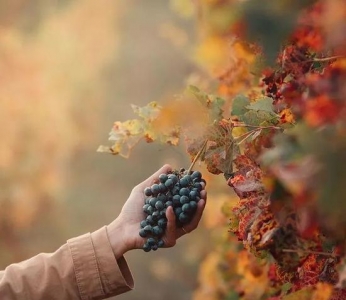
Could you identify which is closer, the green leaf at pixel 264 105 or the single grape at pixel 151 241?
the green leaf at pixel 264 105

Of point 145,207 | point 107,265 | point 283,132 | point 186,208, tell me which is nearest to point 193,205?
point 186,208

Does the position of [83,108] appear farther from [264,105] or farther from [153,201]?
[264,105]

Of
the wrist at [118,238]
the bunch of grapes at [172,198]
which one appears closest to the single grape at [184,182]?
the bunch of grapes at [172,198]

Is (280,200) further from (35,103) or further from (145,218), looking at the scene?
(35,103)

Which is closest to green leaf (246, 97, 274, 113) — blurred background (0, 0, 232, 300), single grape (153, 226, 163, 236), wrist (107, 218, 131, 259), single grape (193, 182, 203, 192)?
single grape (193, 182, 203, 192)

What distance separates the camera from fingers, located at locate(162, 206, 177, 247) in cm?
117

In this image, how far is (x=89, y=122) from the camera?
17.7 ft

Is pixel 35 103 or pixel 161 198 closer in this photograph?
pixel 161 198

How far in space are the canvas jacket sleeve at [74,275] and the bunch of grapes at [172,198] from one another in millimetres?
210

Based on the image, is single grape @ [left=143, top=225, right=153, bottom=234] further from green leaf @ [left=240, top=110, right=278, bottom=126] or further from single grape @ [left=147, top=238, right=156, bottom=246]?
green leaf @ [left=240, top=110, right=278, bottom=126]

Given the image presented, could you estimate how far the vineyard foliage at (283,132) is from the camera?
612 millimetres

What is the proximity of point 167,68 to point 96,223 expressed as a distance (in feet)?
3.96

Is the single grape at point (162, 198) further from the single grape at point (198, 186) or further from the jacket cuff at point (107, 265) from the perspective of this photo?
the jacket cuff at point (107, 265)

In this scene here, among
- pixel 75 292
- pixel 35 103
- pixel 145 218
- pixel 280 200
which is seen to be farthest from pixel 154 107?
pixel 35 103
